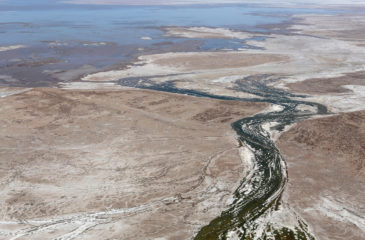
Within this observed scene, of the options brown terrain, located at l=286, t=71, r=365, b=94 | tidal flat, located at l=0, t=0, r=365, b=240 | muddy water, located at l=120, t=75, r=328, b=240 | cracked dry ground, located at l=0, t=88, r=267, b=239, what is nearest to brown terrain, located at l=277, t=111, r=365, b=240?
tidal flat, located at l=0, t=0, r=365, b=240

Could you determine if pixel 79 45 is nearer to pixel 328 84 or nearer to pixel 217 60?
pixel 217 60

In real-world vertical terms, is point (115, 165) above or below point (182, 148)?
below

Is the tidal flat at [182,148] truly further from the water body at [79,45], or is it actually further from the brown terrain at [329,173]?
the water body at [79,45]

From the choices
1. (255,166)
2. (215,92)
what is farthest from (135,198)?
(215,92)

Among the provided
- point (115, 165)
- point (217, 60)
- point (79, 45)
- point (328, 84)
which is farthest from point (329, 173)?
point (79, 45)

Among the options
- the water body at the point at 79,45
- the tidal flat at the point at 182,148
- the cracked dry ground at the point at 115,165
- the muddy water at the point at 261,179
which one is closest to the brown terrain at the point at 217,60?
the tidal flat at the point at 182,148

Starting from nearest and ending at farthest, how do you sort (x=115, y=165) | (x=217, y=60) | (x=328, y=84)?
(x=115, y=165)
(x=328, y=84)
(x=217, y=60)
